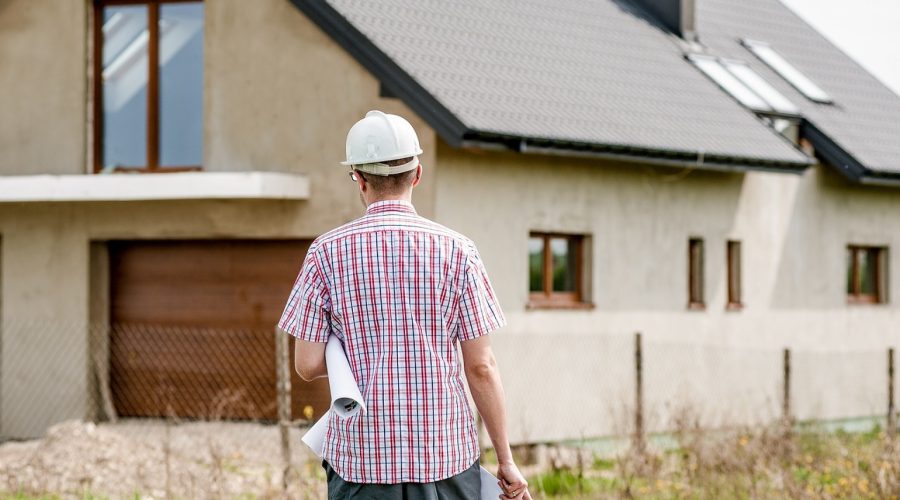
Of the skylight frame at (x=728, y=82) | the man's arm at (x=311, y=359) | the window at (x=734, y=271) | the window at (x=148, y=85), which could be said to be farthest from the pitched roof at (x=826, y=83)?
the man's arm at (x=311, y=359)

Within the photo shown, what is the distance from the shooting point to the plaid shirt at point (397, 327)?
3988 mm

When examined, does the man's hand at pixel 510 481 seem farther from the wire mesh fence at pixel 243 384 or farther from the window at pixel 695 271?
the window at pixel 695 271

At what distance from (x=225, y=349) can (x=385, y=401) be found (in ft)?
34.0

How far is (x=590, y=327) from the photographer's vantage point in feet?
47.8

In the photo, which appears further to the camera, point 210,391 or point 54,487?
point 210,391

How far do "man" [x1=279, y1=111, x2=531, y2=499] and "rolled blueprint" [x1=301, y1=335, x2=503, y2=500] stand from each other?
0.12 ft

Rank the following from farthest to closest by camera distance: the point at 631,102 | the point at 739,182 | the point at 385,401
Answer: the point at 739,182 < the point at 631,102 < the point at 385,401

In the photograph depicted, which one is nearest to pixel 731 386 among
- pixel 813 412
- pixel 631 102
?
pixel 813 412

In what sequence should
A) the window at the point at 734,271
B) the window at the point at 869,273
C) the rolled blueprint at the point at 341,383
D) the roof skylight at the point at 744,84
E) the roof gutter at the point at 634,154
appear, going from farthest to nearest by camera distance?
1. the window at the point at 869,273
2. the roof skylight at the point at 744,84
3. the window at the point at 734,271
4. the roof gutter at the point at 634,154
5. the rolled blueprint at the point at 341,383

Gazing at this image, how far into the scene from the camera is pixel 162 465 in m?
10.7

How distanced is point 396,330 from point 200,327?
35.0 feet

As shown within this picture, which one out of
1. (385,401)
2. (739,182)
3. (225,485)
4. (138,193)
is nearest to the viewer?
(385,401)

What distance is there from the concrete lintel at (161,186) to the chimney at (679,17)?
706cm

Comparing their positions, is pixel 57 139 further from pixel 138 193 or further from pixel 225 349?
pixel 225 349
